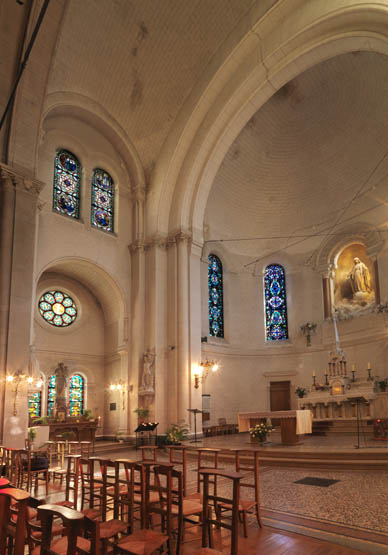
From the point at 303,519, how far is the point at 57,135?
1551 centimetres

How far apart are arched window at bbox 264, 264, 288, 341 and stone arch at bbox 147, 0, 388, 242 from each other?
256 inches

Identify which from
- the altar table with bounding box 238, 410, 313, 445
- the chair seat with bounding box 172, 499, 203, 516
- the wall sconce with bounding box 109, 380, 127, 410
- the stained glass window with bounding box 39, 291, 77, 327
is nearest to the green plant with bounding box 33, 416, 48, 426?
the wall sconce with bounding box 109, 380, 127, 410

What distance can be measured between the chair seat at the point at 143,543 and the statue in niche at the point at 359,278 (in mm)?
17942

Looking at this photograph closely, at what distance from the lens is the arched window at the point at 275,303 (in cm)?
2256

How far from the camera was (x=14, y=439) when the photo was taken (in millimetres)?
12211

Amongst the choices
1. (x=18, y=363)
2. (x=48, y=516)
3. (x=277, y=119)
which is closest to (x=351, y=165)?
(x=277, y=119)

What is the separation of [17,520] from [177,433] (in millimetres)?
12474

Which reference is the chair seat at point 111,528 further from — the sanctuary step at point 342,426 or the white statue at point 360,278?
the white statue at point 360,278

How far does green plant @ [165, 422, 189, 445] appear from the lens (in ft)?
49.5

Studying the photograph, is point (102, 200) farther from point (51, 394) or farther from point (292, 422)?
point (292, 422)

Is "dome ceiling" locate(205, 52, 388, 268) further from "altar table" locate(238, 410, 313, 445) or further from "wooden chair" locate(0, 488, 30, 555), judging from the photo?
"wooden chair" locate(0, 488, 30, 555)

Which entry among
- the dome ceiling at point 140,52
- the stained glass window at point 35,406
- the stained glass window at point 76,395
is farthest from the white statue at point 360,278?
the stained glass window at point 35,406

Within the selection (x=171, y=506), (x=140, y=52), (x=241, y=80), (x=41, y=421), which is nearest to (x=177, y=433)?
(x=41, y=421)

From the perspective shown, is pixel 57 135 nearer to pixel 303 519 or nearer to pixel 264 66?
pixel 264 66
